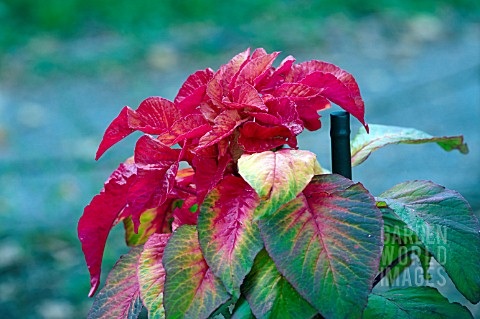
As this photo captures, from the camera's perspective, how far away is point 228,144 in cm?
89

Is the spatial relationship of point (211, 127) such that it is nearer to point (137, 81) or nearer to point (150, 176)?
point (150, 176)

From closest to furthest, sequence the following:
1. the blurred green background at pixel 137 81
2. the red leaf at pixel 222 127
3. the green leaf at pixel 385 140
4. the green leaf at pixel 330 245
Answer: the green leaf at pixel 330 245 < the red leaf at pixel 222 127 < the green leaf at pixel 385 140 < the blurred green background at pixel 137 81

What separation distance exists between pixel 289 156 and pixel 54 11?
175 inches

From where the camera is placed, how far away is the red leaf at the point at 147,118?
922 mm

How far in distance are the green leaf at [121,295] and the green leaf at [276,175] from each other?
22 centimetres

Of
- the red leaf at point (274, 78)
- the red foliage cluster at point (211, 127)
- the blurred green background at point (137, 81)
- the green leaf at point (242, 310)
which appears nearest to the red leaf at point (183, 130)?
the red foliage cluster at point (211, 127)

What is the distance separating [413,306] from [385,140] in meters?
0.28

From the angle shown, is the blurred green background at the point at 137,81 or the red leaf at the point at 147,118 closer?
the red leaf at the point at 147,118

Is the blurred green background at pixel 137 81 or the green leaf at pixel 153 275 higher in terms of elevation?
the blurred green background at pixel 137 81

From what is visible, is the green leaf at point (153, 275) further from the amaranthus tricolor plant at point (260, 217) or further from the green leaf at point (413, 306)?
the green leaf at point (413, 306)

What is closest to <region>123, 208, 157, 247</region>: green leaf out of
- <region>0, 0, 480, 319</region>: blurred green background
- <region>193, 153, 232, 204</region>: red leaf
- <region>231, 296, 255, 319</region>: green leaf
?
<region>193, 153, 232, 204</region>: red leaf

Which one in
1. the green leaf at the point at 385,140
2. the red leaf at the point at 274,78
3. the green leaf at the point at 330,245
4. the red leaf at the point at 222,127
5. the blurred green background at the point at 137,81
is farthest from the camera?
the blurred green background at the point at 137,81

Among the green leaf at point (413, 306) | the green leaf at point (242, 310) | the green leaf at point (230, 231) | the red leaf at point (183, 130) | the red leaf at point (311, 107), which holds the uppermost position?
the red leaf at point (311, 107)

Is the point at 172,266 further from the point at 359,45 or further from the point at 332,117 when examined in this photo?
the point at 359,45
